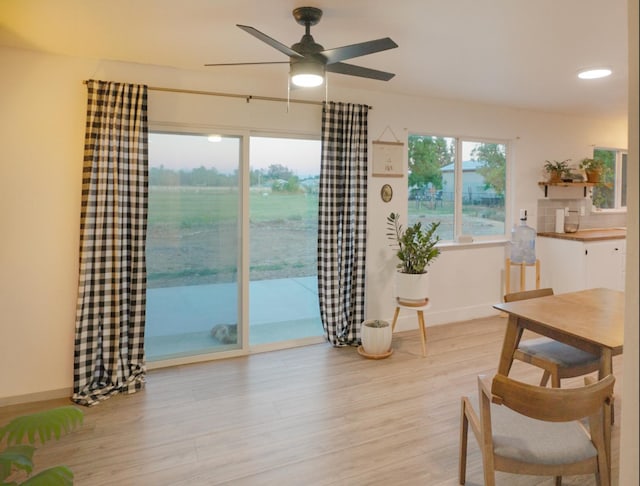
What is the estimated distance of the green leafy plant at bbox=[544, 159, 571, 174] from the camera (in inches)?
194

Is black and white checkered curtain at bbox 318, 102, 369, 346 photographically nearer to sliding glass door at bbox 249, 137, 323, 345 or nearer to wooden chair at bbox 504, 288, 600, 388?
sliding glass door at bbox 249, 137, 323, 345

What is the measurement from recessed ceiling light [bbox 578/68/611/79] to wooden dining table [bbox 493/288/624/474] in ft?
5.77

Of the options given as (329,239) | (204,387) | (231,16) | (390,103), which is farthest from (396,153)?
(204,387)

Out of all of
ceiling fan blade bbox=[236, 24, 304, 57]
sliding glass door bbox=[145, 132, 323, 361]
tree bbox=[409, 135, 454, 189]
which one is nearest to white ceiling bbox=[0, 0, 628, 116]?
ceiling fan blade bbox=[236, 24, 304, 57]

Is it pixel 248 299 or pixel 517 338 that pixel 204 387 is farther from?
pixel 517 338

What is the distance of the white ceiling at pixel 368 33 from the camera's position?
85.4 inches

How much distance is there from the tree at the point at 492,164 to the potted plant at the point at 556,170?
0.57m

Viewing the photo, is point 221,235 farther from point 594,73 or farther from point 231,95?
point 594,73

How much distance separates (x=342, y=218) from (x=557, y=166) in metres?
2.99

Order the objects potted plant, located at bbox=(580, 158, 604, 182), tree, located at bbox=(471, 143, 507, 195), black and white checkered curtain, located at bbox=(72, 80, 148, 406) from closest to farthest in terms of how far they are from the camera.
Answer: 1. black and white checkered curtain, located at bbox=(72, 80, 148, 406)
2. tree, located at bbox=(471, 143, 507, 195)
3. potted plant, located at bbox=(580, 158, 604, 182)

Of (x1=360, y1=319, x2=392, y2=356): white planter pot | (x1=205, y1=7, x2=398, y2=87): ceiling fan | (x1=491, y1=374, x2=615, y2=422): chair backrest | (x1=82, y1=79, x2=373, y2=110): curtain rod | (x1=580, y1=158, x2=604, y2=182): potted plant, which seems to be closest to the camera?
(x1=491, y1=374, x2=615, y2=422): chair backrest

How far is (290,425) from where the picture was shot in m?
2.57

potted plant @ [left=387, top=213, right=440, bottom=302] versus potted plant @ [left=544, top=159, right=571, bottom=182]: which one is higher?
potted plant @ [left=544, top=159, right=571, bottom=182]

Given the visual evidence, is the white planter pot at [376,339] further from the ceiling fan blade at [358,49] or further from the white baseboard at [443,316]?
the ceiling fan blade at [358,49]
